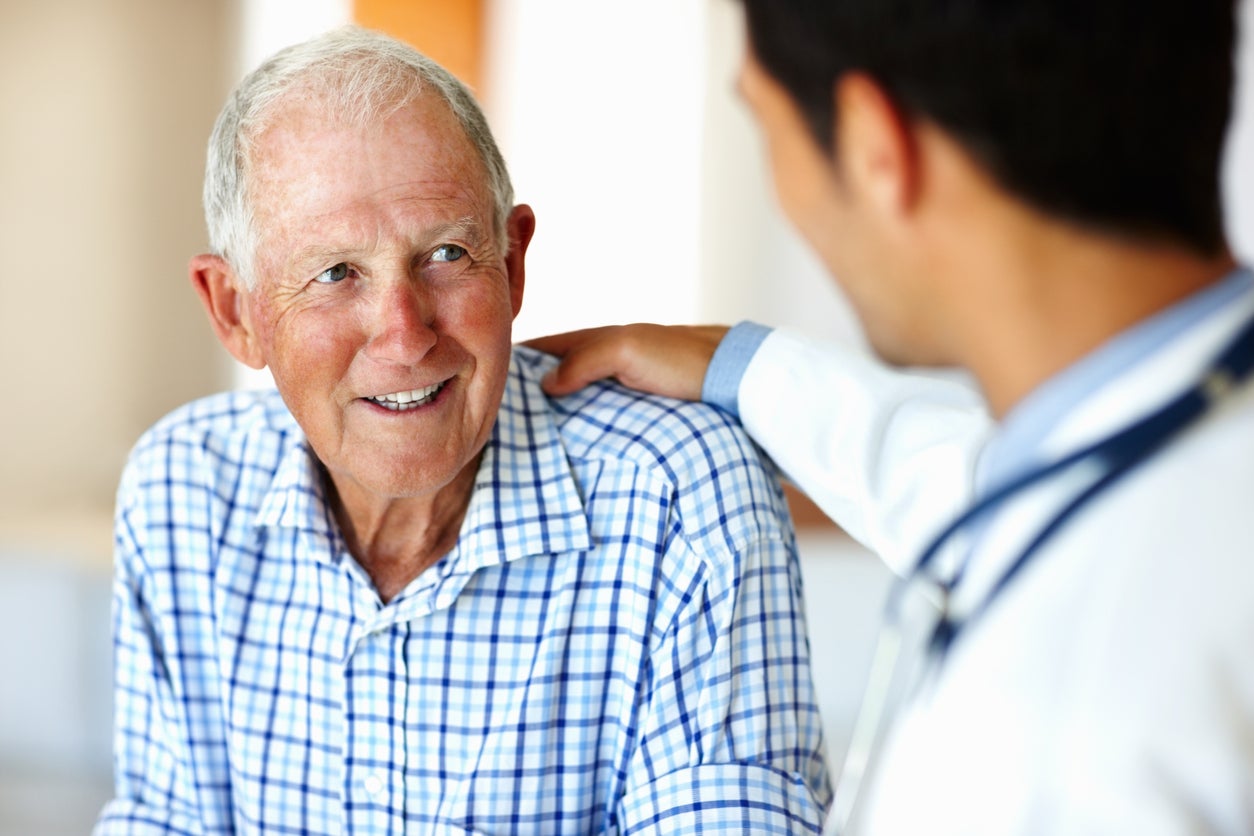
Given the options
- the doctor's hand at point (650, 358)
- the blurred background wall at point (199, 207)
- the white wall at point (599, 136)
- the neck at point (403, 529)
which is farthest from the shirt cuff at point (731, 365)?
the white wall at point (599, 136)

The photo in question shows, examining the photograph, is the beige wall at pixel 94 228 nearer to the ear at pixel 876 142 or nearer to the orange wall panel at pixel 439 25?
the orange wall panel at pixel 439 25

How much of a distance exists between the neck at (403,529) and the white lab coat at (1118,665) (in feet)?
3.07

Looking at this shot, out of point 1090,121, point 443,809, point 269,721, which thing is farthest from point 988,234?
point 269,721

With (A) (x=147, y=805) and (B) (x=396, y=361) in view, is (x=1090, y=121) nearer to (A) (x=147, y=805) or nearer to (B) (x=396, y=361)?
(B) (x=396, y=361)

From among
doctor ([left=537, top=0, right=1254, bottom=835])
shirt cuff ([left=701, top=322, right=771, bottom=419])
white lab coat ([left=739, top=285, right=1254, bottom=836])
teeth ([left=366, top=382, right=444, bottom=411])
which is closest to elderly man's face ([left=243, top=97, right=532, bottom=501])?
teeth ([left=366, top=382, right=444, bottom=411])

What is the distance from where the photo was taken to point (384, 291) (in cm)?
133

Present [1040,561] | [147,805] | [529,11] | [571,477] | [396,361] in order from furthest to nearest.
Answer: [529,11], [147,805], [571,477], [396,361], [1040,561]

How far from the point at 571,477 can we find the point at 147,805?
0.69m

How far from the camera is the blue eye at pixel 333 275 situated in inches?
52.7

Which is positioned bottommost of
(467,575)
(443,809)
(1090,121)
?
(443,809)

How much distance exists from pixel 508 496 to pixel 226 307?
0.41m

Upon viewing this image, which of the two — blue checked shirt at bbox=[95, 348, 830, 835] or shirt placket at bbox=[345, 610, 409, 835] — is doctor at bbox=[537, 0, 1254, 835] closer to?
blue checked shirt at bbox=[95, 348, 830, 835]

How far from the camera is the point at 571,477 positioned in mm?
1463

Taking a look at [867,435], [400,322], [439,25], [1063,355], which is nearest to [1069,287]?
[1063,355]
